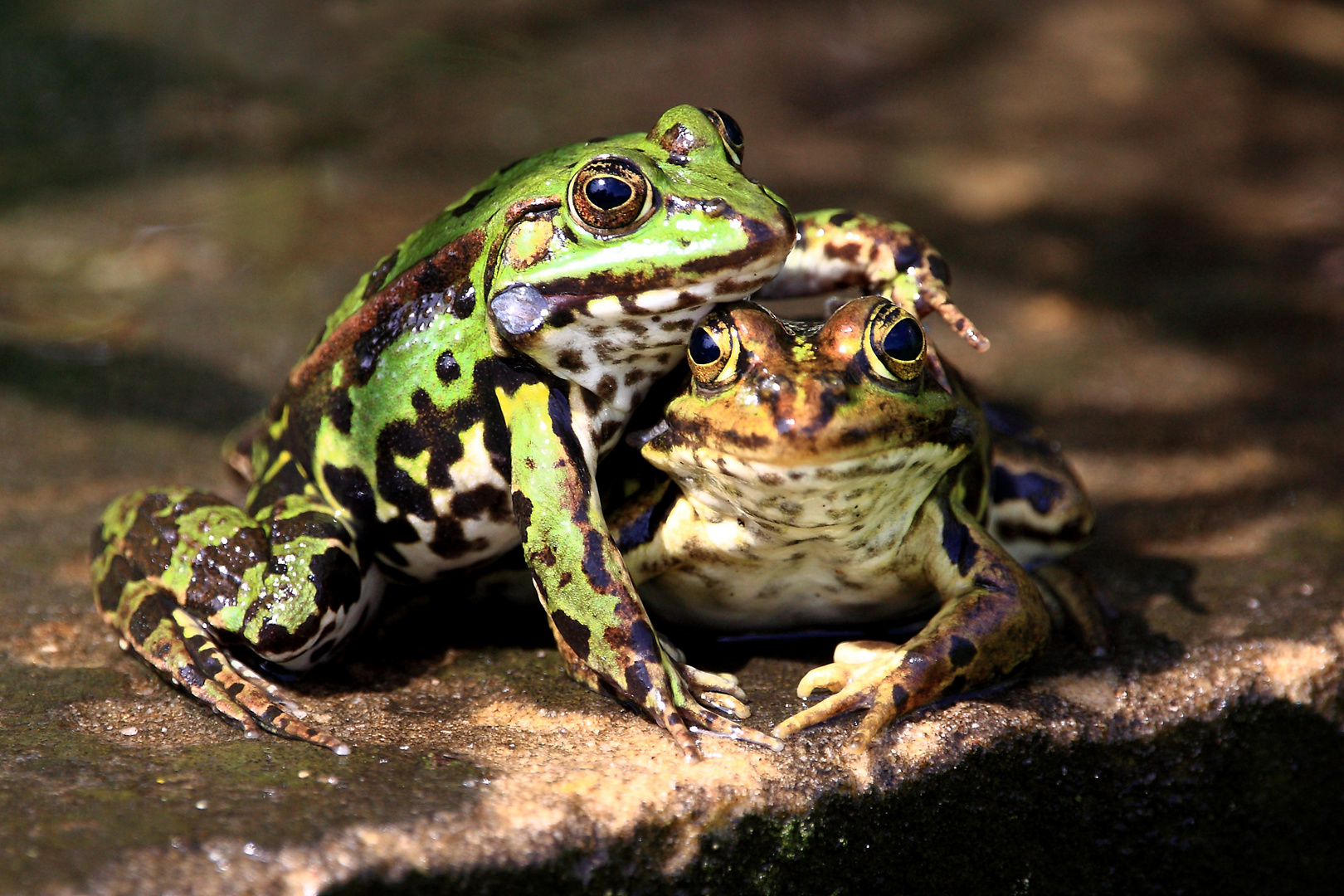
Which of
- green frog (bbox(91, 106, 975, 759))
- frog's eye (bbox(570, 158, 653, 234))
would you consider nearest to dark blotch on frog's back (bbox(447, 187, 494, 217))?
green frog (bbox(91, 106, 975, 759))

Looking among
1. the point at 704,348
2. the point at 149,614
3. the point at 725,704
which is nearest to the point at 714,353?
the point at 704,348

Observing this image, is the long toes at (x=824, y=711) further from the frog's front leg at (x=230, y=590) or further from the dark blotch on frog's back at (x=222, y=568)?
the dark blotch on frog's back at (x=222, y=568)

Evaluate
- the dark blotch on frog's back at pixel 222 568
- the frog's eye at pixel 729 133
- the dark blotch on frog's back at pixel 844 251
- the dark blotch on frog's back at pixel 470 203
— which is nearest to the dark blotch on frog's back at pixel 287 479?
the dark blotch on frog's back at pixel 222 568

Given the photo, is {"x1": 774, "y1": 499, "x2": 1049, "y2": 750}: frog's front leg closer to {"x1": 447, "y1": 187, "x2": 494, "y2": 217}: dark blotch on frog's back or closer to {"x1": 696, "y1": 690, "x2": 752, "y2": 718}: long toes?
{"x1": 696, "y1": 690, "x2": 752, "y2": 718}: long toes

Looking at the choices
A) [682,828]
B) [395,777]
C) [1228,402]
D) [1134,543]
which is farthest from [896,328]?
[1228,402]

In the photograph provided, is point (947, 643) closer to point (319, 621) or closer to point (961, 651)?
point (961, 651)

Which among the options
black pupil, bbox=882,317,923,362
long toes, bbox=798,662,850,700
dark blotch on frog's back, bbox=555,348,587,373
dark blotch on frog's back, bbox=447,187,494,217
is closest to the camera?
black pupil, bbox=882,317,923,362

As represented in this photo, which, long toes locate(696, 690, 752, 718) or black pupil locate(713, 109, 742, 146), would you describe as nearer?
long toes locate(696, 690, 752, 718)

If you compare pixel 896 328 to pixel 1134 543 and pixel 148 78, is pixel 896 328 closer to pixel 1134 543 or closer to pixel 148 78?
Result: pixel 1134 543
